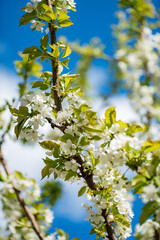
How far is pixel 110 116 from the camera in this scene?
2.78ft

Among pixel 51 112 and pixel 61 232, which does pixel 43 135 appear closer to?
pixel 51 112

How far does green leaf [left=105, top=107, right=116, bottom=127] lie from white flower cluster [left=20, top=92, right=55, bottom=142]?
8.6 inches

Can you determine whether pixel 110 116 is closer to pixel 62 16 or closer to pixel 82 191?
pixel 82 191

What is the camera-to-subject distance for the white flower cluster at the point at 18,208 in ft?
7.46

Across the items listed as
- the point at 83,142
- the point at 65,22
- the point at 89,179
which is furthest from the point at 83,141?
the point at 65,22

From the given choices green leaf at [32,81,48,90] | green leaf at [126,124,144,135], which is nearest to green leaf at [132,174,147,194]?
green leaf at [126,124,144,135]

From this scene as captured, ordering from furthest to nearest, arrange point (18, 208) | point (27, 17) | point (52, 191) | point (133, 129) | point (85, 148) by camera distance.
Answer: point (52, 191), point (18, 208), point (27, 17), point (85, 148), point (133, 129)

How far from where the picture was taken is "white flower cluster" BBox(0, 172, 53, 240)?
227cm

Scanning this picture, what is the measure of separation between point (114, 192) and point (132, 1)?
3576 mm

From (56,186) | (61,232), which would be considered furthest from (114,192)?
(56,186)

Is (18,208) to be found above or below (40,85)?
above

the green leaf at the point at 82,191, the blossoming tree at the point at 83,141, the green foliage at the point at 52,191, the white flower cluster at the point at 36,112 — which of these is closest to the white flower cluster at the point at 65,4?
the blossoming tree at the point at 83,141

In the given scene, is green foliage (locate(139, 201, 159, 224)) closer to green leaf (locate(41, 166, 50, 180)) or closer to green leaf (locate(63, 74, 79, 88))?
green leaf (locate(41, 166, 50, 180))

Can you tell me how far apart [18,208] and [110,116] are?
2313 millimetres
